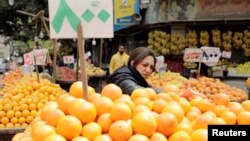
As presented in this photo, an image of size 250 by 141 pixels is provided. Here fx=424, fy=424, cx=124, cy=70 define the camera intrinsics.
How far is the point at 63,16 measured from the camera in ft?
10.8

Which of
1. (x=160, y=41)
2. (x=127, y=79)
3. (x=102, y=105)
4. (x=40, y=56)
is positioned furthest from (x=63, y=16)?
(x=160, y=41)

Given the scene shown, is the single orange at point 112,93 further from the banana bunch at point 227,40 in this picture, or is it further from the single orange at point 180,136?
the banana bunch at point 227,40

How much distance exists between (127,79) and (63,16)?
891 mm

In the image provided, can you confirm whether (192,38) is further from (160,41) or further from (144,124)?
(144,124)

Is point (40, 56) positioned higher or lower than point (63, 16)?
lower

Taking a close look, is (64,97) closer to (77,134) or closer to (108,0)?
(77,134)

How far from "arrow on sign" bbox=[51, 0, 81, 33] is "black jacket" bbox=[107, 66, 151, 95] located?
78cm

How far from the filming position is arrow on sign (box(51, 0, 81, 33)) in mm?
3227

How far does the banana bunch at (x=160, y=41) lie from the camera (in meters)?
14.2

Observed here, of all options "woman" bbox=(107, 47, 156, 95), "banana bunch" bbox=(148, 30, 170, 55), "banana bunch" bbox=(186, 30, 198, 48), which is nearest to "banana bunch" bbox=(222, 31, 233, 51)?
"banana bunch" bbox=(186, 30, 198, 48)

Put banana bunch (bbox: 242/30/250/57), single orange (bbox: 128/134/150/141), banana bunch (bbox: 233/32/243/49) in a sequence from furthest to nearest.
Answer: banana bunch (bbox: 233/32/243/49) < banana bunch (bbox: 242/30/250/57) < single orange (bbox: 128/134/150/141)

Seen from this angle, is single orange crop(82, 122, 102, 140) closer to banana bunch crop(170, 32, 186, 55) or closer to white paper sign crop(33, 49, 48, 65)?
white paper sign crop(33, 49, 48, 65)

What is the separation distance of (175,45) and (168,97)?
11164 millimetres

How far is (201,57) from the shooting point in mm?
7773
